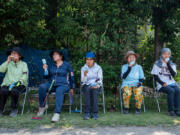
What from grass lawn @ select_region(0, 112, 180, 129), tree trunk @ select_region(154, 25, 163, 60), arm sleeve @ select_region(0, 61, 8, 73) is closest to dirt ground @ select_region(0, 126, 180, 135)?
grass lawn @ select_region(0, 112, 180, 129)

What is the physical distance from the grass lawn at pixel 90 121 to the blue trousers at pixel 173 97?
30 cm

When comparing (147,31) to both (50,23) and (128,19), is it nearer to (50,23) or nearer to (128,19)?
(128,19)

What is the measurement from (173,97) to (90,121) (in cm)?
199

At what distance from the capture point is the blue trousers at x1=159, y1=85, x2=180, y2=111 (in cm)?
434

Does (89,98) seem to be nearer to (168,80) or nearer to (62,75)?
(62,75)

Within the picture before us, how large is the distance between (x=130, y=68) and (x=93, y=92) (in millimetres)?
1054

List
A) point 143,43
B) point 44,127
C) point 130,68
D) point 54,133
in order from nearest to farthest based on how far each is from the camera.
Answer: point 54,133 → point 44,127 → point 130,68 → point 143,43

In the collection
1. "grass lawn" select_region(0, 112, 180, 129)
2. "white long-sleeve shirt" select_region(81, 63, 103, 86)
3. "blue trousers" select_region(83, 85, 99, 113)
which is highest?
"white long-sleeve shirt" select_region(81, 63, 103, 86)

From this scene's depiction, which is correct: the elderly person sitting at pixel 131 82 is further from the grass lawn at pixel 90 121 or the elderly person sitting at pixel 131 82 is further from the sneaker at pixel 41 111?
the sneaker at pixel 41 111

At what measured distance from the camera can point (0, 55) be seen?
5.41 m

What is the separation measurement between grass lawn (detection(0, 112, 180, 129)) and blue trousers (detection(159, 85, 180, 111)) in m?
0.30

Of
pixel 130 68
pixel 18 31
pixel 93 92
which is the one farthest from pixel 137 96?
pixel 18 31

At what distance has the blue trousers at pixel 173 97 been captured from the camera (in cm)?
434

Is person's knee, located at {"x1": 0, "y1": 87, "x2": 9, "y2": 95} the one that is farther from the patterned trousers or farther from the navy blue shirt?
the patterned trousers
